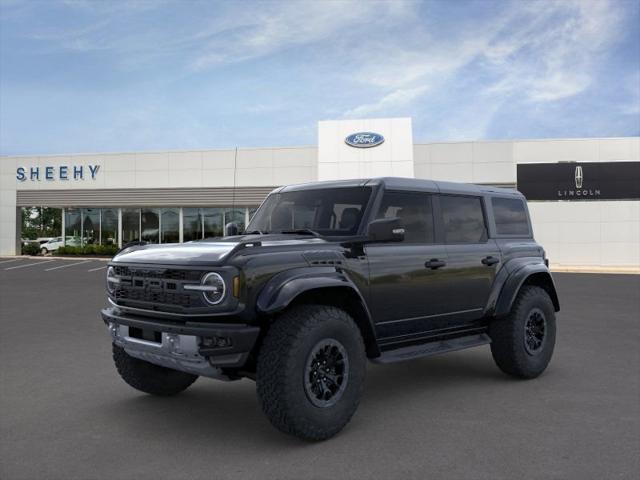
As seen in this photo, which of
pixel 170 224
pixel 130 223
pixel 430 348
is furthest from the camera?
pixel 130 223

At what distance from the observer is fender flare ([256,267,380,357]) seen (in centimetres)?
400

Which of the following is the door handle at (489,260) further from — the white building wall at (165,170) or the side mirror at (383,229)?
the white building wall at (165,170)

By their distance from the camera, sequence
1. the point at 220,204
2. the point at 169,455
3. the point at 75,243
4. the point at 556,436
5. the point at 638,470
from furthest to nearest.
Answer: the point at 75,243, the point at 220,204, the point at 556,436, the point at 169,455, the point at 638,470

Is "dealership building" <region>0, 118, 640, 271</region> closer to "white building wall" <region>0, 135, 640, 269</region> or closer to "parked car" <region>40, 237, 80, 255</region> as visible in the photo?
"white building wall" <region>0, 135, 640, 269</region>

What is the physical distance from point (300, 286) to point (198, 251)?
2.63ft

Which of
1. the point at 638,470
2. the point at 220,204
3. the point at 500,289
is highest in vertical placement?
the point at 220,204

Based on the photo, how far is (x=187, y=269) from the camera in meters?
4.15

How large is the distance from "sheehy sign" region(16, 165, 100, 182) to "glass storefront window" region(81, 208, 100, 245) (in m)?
2.37

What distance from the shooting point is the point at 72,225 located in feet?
114

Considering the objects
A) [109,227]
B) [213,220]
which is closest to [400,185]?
[213,220]

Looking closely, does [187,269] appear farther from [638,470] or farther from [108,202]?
[108,202]

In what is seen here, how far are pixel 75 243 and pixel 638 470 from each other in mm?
34919

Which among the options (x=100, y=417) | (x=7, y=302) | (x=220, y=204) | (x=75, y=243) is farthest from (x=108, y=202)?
(x=100, y=417)

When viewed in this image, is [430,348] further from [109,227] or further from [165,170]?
[109,227]
